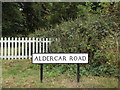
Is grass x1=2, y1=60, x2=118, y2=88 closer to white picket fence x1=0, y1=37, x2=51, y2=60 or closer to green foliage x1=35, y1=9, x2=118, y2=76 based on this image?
green foliage x1=35, y1=9, x2=118, y2=76

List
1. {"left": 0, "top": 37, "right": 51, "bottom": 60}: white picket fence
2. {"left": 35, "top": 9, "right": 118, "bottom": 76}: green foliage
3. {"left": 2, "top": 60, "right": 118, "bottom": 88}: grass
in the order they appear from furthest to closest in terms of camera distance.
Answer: {"left": 0, "top": 37, "right": 51, "bottom": 60}: white picket fence < {"left": 35, "top": 9, "right": 118, "bottom": 76}: green foliage < {"left": 2, "top": 60, "right": 118, "bottom": 88}: grass

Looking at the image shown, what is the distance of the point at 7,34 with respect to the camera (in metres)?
13.0

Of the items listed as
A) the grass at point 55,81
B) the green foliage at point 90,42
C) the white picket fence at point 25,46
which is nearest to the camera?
the grass at point 55,81

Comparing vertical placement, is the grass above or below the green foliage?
below

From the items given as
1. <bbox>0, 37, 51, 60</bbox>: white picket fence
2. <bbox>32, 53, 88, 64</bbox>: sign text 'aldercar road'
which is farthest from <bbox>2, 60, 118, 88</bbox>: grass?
<bbox>0, 37, 51, 60</bbox>: white picket fence

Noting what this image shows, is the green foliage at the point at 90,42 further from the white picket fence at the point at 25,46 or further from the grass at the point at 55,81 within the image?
the white picket fence at the point at 25,46

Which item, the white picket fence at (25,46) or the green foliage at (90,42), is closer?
the green foliage at (90,42)

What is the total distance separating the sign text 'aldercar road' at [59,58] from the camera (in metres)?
4.69

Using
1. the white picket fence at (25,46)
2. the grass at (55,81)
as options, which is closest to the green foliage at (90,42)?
the grass at (55,81)

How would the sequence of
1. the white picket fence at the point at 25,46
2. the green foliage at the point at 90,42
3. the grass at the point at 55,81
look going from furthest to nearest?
the white picket fence at the point at 25,46
the green foliage at the point at 90,42
the grass at the point at 55,81

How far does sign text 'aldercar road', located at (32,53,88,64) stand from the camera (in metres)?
4.69

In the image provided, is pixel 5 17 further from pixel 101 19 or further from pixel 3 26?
pixel 101 19

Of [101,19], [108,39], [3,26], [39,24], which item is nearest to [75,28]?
[101,19]

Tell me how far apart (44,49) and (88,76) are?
3682 mm
